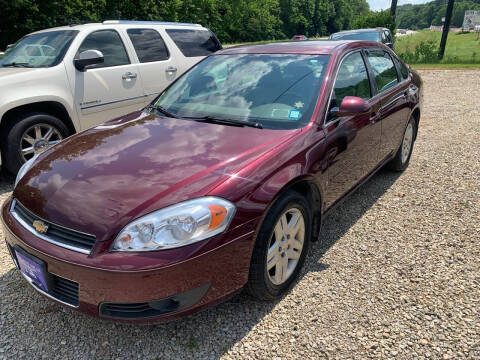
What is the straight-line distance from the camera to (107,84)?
502 centimetres

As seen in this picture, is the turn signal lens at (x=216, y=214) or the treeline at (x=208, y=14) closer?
the turn signal lens at (x=216, y=214)

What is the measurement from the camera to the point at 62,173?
7.68 ft

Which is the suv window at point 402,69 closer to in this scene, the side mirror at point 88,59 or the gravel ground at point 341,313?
the gravel ground at point 341,313

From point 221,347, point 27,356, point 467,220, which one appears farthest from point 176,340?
point 467,220

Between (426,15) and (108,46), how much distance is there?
161432 mm

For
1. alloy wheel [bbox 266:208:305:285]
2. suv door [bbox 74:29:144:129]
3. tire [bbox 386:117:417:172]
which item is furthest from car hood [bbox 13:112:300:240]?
tire [bbox 386:117:417:172]

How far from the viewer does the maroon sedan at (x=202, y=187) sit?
1.89 meters

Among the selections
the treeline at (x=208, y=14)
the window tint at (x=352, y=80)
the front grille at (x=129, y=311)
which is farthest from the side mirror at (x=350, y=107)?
the treeline at (x=208, y=14)

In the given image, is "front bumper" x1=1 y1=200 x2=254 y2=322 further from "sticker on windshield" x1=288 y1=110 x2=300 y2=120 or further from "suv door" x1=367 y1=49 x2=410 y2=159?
"suv door" x1=367 y1=49 x2=410 y2=159

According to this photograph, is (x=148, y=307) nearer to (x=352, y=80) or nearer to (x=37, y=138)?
(x=352, y=80)

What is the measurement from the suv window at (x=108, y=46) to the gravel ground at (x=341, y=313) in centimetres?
304

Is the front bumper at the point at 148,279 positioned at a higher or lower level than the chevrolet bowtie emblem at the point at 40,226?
lower

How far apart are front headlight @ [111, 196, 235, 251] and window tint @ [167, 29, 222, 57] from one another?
467cm

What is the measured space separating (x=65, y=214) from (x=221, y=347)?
1.14 metres
